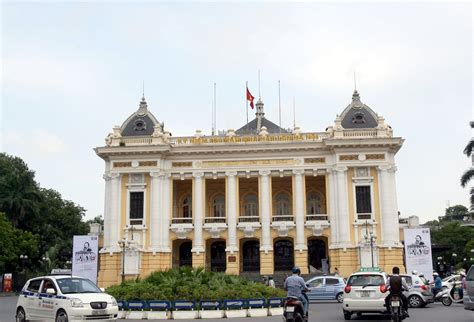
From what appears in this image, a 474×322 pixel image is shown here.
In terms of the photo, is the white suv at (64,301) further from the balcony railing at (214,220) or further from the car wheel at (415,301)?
the balcony railing at (214,220)

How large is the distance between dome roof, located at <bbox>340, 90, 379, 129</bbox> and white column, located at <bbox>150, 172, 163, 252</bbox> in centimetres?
1632

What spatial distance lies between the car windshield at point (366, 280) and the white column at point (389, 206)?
86.3 feet

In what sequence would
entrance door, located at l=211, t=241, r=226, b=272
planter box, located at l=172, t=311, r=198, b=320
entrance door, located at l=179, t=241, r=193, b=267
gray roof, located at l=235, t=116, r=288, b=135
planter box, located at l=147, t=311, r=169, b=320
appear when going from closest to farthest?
1. planter box, located at l=172, t=311, r=198, b=320
2. planter box, located at l=147, t=311, r=169, b=320
3. entrance door, located at l=179, t=241, r=193, b=267
4. entrance door, located at l=211, t=241, r=226, b=272
5. gray roof, located at l=235, t=116, r=288, b=135

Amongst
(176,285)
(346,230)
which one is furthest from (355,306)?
(346,230)

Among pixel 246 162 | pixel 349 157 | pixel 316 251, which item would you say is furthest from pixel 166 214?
pixel 349 157

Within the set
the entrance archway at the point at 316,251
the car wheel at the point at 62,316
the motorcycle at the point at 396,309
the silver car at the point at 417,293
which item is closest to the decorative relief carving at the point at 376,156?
the entrance archway at the point at 316,251

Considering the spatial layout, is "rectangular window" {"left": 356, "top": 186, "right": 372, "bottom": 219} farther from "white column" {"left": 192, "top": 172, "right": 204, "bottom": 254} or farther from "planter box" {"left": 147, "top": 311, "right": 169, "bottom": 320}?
"planter box" {"left": 147, "top": 311, "right": 169, "bottom": 320}

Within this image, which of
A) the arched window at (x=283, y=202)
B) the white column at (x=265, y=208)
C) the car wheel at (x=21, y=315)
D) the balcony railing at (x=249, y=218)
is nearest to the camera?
the car wheel at (x=21, y=315)

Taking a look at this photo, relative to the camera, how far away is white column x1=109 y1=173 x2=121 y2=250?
151 feet

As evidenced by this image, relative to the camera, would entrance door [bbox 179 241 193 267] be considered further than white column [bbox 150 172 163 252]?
Yes

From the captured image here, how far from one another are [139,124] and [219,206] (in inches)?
411

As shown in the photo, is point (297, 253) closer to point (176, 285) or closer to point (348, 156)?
point (348, 156)

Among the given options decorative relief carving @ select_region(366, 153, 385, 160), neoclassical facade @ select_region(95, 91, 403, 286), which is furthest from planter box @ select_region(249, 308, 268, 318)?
decorative relief carving @ select_region(366, 153, 385, 160)

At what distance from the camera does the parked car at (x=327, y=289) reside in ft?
98.3
